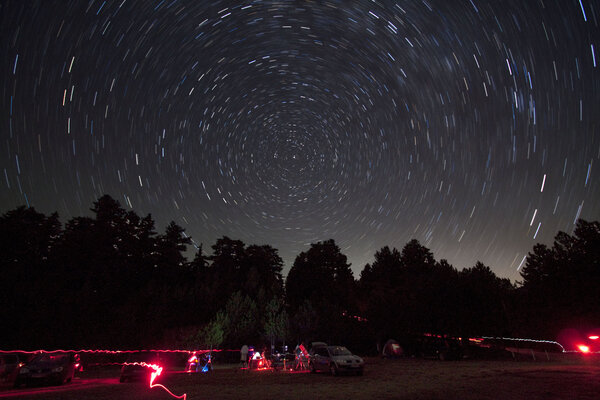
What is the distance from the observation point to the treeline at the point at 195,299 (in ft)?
115

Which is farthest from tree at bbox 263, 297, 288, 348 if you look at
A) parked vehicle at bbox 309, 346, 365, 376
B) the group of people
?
parked vehicle at bbox 309, 346, 365, 376

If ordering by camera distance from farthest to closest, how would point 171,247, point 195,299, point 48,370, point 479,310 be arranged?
point 171,247, point 195,299, point 479,310, point 48,370

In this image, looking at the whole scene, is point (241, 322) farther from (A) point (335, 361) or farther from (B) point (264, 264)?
(B) point (264, 264)

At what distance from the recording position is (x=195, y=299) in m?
49.0

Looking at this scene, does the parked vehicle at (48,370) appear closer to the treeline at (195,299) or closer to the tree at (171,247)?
the treeline at (195,299)

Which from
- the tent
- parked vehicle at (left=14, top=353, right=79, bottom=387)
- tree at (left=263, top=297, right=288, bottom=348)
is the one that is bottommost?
parked vehicle at (left=14, top=353, right=79, bottom=387)

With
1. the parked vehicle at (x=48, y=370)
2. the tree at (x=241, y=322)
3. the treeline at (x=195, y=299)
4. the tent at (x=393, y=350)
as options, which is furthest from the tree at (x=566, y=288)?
the parked vehicle at (x=48, y=370)

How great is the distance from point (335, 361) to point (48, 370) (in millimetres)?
13859

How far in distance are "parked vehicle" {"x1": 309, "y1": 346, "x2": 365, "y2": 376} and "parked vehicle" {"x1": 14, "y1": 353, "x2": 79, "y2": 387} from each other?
1300 cm

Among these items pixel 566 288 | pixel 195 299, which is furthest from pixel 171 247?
pixel 566 288

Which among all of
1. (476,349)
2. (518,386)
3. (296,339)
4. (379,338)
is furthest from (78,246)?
(518,386)

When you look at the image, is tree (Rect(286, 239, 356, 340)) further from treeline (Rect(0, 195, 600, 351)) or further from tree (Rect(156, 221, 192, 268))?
tree (Rect(156, 221, 192, 268))

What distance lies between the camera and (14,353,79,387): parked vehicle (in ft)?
56.1

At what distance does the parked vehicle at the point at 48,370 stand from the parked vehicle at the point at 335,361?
12996mm
